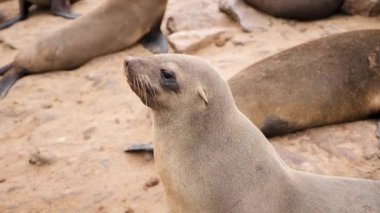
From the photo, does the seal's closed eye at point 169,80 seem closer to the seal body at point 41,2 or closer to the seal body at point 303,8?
the seal body at point 303,8

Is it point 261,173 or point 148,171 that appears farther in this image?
point 148,171

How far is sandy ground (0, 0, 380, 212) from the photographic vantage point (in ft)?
11.2

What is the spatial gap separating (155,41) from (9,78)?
5.60ft

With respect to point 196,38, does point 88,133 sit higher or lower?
lower

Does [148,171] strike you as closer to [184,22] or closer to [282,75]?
[282,75]

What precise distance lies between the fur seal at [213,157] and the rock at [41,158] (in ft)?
5.41

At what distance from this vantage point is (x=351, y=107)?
3.78 meters

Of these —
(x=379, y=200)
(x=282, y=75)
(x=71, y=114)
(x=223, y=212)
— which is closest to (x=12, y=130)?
(x=71, y=114)

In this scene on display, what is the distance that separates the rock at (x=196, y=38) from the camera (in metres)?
5.39

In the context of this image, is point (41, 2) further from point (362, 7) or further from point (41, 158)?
point (362, 7)

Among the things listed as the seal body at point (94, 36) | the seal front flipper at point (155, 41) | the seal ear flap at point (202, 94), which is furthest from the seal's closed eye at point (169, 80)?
the seal body at point (94, 36)

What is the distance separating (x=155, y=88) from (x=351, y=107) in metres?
1.88

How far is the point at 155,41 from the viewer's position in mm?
6004

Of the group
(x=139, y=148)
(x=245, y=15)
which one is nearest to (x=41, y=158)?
(x=139, y=148)
